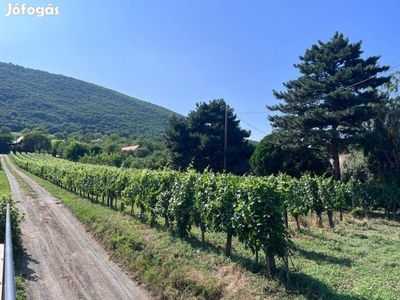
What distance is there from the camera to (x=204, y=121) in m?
34.9

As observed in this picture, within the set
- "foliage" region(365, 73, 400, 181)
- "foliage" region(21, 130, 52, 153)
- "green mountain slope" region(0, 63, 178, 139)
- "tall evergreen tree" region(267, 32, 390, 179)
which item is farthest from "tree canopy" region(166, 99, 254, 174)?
"green mountain slope" region(0, 63, 178, 139)

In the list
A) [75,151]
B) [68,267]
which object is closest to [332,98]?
[68,267]

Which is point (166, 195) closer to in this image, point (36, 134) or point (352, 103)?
point (352, 103)

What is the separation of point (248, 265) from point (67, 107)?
147729mm

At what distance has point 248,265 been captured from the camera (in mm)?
7070

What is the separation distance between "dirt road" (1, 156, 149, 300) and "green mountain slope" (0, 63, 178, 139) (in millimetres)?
106722

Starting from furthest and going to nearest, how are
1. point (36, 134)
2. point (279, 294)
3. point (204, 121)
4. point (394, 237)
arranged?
1. point (36, 134)
2. point (204, 121)
3. point (394, 237)
4. point (279, 294)

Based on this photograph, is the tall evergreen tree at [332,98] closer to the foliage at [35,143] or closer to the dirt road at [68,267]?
the dirt road at [68,267]

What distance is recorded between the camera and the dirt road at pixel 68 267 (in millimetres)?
6664

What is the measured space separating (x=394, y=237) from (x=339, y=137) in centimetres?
1019

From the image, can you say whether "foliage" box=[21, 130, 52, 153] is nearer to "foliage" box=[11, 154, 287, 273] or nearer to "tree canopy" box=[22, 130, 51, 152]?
"tree canopy" box=[22, 130, 51, 152]

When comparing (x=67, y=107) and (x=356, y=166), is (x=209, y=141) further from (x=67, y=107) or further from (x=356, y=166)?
(x=67, y=107)

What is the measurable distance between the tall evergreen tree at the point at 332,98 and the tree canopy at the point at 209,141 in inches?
309

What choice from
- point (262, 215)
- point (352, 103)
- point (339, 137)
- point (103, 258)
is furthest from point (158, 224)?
point (352, 103)
